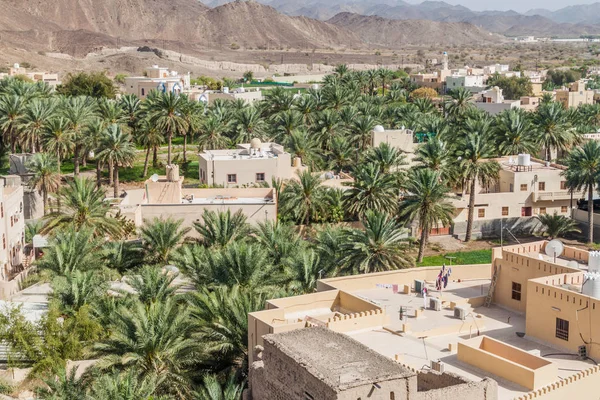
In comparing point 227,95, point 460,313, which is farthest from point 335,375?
point 227,95

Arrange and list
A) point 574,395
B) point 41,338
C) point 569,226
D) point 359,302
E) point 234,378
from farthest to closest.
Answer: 1. point 569,226
2. point 41,338
3. point 359,302
4. point 234,378
5. point 574,395

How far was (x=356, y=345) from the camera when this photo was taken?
18.6m

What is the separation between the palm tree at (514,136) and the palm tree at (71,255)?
31.6 meters

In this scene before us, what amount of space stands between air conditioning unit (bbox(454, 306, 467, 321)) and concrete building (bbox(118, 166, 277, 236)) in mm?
16207

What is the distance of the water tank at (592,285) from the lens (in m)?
22.6

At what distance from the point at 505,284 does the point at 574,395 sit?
7010 millimetres

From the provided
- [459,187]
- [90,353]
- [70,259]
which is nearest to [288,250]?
[70,259]

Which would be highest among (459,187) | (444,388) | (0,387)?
(459,187)

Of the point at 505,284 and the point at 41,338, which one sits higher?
the point at 505,284

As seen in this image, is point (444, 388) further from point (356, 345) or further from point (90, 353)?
point (90, 353)

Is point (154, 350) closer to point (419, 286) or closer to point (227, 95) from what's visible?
point (419, 286)

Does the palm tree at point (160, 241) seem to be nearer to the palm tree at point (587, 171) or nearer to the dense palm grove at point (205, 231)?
the dense palm grove at point (205, 231)

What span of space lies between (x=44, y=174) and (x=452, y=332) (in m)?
26.3

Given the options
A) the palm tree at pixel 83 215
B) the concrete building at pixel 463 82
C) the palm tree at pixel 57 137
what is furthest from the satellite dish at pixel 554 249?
the concrete building at pixel 463 82
